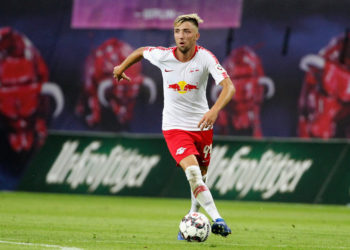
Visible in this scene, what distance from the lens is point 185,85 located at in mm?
9422

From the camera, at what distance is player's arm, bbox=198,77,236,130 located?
8555 millimetres

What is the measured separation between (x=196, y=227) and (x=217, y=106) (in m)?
1.21

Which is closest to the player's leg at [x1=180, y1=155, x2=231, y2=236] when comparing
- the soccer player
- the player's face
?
the soccer player

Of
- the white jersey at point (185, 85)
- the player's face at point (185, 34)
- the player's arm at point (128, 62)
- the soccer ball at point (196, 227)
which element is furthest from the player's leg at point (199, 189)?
the player's arm at point (128, 62)

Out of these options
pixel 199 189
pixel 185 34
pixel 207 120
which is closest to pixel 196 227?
pixel 199 189

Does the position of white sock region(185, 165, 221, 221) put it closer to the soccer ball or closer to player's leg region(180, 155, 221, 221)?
player's leg region(180, 155, 221, 221)

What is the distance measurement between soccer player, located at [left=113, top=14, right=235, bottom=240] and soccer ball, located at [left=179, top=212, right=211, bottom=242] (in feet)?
0.55

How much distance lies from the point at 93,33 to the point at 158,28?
1746mm

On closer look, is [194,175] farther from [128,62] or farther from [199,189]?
[128,62]

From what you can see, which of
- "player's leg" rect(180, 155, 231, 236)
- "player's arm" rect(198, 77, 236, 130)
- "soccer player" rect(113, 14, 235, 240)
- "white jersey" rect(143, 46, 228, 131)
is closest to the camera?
"player's arm" rect(198, 77, 236, 130)

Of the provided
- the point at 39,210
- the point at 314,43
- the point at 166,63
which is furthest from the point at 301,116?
the point at 166,63

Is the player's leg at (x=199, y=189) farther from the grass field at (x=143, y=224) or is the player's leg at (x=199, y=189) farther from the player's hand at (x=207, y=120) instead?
the player's hand at (x=207, y=120)

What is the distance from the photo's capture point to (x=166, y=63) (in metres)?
9.56

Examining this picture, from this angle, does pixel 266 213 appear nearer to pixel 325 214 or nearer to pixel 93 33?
pixel 325 214
